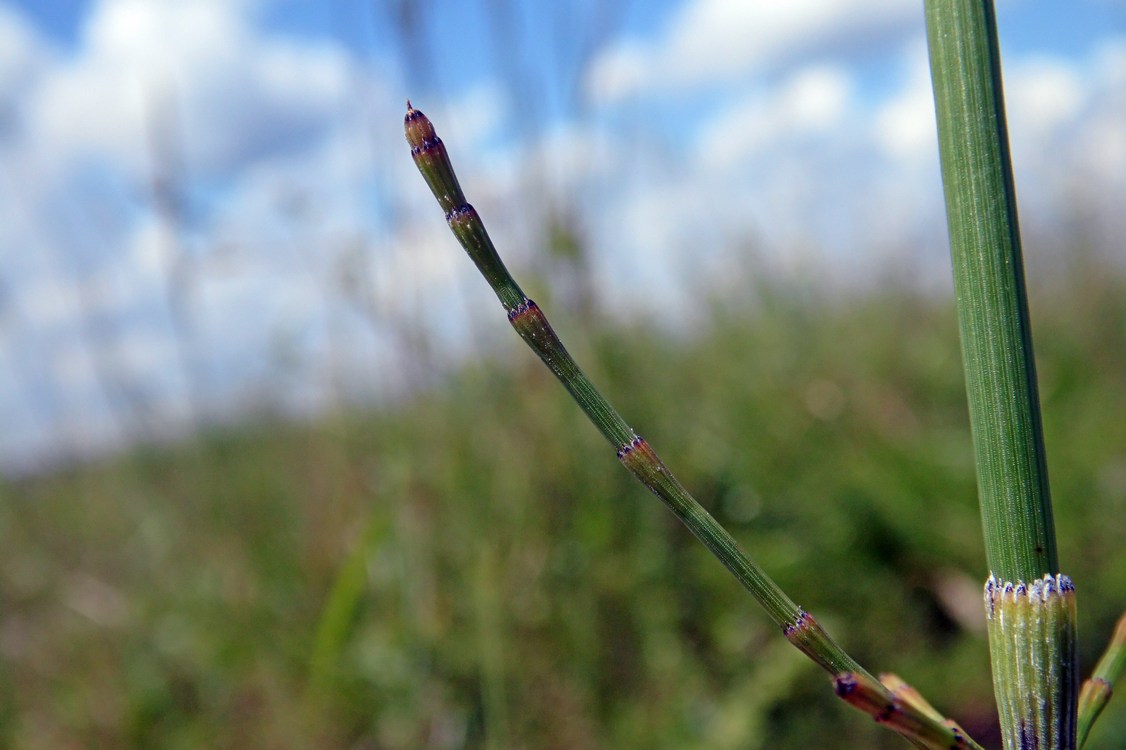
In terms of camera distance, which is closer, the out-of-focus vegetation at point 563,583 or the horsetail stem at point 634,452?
the horsetail stem at point 634,452

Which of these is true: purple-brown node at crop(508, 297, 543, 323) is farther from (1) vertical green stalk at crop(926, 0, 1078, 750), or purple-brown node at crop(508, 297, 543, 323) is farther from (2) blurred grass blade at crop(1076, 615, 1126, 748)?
(2) blurred grass blade at crop(1076, 615, 1126, 748)

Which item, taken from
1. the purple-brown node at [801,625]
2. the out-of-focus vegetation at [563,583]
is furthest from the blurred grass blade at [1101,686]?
the out-of-focus vegetation at [563,583]

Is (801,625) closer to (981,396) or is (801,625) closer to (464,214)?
(981,396)

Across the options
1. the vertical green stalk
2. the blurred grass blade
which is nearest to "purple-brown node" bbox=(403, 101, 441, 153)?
the vertical green stalk

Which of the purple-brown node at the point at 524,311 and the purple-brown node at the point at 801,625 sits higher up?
the purple-brown node at the point at 524,311

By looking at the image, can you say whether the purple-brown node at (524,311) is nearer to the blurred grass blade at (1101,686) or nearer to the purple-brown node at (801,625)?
the purple-brown node at (801,625)

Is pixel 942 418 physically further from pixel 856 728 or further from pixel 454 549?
pixel 454 549
